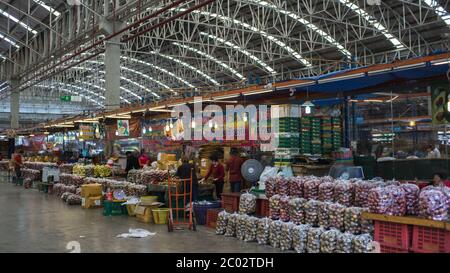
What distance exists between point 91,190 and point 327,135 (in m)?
6.98

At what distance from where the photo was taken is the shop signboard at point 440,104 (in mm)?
7676

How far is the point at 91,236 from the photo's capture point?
8453 millimetres

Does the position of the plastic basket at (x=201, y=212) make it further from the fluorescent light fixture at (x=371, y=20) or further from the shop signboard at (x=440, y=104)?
the fluorescent light fixture at (x=371, y=20)

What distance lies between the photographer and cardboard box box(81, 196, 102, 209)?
1271 cm

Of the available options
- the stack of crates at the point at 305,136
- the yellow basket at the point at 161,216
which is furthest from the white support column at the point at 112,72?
the stack of crates at the point at 305,136

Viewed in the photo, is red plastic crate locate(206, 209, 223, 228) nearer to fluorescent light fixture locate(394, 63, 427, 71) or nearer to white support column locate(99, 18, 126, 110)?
fluorescent light fixture locate(394, 63, 427, 71)

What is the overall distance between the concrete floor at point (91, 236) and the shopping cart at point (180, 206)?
236 millimetres

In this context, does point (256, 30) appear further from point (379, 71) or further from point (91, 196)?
point (379, 71)

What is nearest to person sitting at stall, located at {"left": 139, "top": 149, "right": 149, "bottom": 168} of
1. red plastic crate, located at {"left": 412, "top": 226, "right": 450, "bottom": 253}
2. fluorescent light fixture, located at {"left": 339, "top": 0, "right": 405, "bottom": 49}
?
red plastic crate, located at {"left": 412, "top": 226, "right": 450, "bottom": 253}

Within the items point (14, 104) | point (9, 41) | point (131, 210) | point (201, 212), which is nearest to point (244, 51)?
point (9, 41)

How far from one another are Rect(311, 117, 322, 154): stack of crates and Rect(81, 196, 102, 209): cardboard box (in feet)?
21.5

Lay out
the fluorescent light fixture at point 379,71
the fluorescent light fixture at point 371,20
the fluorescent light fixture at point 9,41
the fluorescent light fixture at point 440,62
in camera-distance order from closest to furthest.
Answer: the fluorescent light fixture at point 440,62 < the fluorescent light fixture at point 379,71 < the fluorescent light fixture at point 371,20 < the fluorescent light fixture at point 9,41

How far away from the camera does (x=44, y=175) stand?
1806cm
